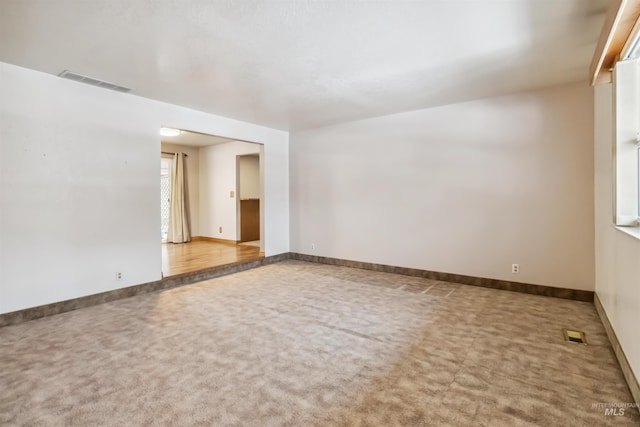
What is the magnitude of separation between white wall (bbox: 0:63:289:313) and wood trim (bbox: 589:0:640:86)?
14.5 ft

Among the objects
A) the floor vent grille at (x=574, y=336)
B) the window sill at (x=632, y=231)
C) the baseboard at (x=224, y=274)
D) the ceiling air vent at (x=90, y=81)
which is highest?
the ceiling air vent at (x=90, y=81)

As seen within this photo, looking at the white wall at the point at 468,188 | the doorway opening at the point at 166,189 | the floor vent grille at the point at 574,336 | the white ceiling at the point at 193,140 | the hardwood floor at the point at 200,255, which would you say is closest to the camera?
the floor vent grille at the point at 574,336

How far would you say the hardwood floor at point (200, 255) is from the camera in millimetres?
4902

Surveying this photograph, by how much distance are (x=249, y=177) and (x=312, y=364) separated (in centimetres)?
652

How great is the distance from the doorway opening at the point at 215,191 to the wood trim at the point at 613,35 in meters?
5.68

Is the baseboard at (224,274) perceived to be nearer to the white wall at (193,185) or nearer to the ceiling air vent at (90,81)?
the ceiling air vent at (90,81)

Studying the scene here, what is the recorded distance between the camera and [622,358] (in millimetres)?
2119

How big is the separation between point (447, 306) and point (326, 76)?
9.14ft

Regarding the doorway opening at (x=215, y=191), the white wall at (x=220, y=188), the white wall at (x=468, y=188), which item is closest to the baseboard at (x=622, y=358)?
the white wall at (x=468, y=188)

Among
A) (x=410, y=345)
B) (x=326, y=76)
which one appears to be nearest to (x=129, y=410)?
(x=410, y=345)

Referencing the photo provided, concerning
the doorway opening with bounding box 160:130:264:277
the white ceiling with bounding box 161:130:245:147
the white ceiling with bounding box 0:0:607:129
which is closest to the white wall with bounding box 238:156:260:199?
the doorway opening with bounding box 160:130:264:277

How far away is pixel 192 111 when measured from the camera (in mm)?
4520

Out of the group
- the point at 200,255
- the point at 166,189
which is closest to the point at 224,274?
the point at 200,255

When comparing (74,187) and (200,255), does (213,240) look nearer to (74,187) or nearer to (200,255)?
(200,255)
